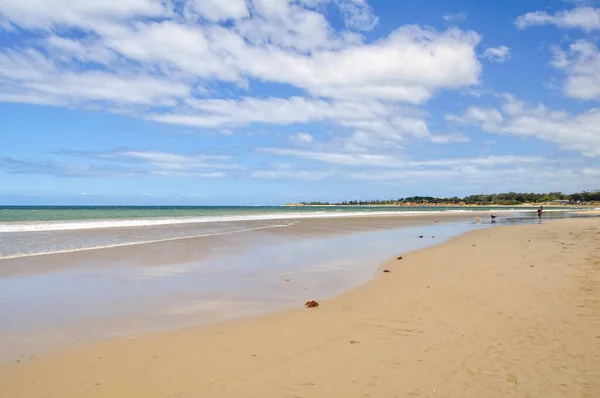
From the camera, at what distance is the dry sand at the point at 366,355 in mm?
4688

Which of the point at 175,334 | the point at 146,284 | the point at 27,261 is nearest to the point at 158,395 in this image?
the point at 175,334

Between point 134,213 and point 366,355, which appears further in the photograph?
point 134,213

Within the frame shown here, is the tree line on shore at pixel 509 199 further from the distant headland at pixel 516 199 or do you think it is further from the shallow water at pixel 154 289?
the shallow water at pixel 154 289

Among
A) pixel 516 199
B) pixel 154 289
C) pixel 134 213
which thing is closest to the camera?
pixel 154 289

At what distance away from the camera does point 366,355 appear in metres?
5.59

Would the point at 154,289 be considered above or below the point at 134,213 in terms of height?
below

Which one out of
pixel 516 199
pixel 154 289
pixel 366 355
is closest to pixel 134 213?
pixel 154 289

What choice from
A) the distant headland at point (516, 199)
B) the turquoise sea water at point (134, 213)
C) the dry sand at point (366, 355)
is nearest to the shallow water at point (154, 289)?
the dry sand at point (366, 355)

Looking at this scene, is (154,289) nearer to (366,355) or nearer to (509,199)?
(366,355)

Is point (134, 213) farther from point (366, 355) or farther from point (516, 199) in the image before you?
point (516, 199)

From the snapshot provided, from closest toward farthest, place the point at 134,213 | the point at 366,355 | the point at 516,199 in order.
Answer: the point at 366,355, the point at 134,213, the point at 516,199

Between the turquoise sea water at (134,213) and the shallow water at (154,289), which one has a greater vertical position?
the turquoise sea water at (134,213)

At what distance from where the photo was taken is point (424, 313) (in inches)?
298

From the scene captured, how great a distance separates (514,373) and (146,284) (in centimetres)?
846
